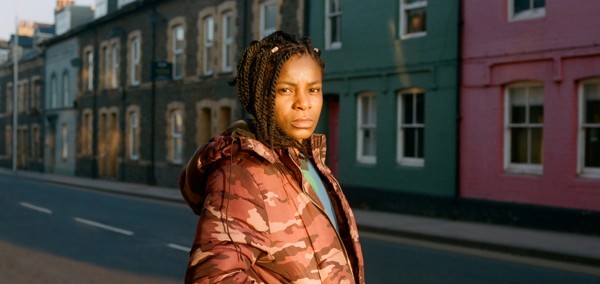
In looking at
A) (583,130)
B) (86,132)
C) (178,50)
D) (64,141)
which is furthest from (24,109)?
(583,130)

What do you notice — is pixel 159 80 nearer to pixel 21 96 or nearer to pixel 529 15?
pixel 529 15

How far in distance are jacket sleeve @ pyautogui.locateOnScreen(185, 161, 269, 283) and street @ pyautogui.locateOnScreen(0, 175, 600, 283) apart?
7418 mm

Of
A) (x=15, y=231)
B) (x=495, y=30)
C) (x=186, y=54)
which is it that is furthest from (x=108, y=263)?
(x=186, y=54)

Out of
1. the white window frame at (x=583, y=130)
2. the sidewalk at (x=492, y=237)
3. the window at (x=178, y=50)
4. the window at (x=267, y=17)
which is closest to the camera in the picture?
the sidewalk at (x=492, y=237)

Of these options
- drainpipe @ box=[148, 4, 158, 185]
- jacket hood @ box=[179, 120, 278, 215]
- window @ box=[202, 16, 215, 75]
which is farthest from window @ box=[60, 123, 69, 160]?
jacket hood @ box=[179, 120, 278, 215]

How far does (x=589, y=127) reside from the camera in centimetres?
1402

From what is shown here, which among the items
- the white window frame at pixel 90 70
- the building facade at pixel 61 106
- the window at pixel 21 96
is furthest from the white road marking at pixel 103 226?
the window at pixel 21 96

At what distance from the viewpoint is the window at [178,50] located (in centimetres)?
2975

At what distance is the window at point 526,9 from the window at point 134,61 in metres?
21.4

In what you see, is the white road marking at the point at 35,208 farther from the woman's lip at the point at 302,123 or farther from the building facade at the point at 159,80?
the woman's lip at the point at 302,123

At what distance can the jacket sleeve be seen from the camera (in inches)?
72.9

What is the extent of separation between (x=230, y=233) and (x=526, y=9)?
14.5m

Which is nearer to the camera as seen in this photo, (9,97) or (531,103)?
(531,103)

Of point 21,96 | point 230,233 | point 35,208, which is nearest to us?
point 230,233
